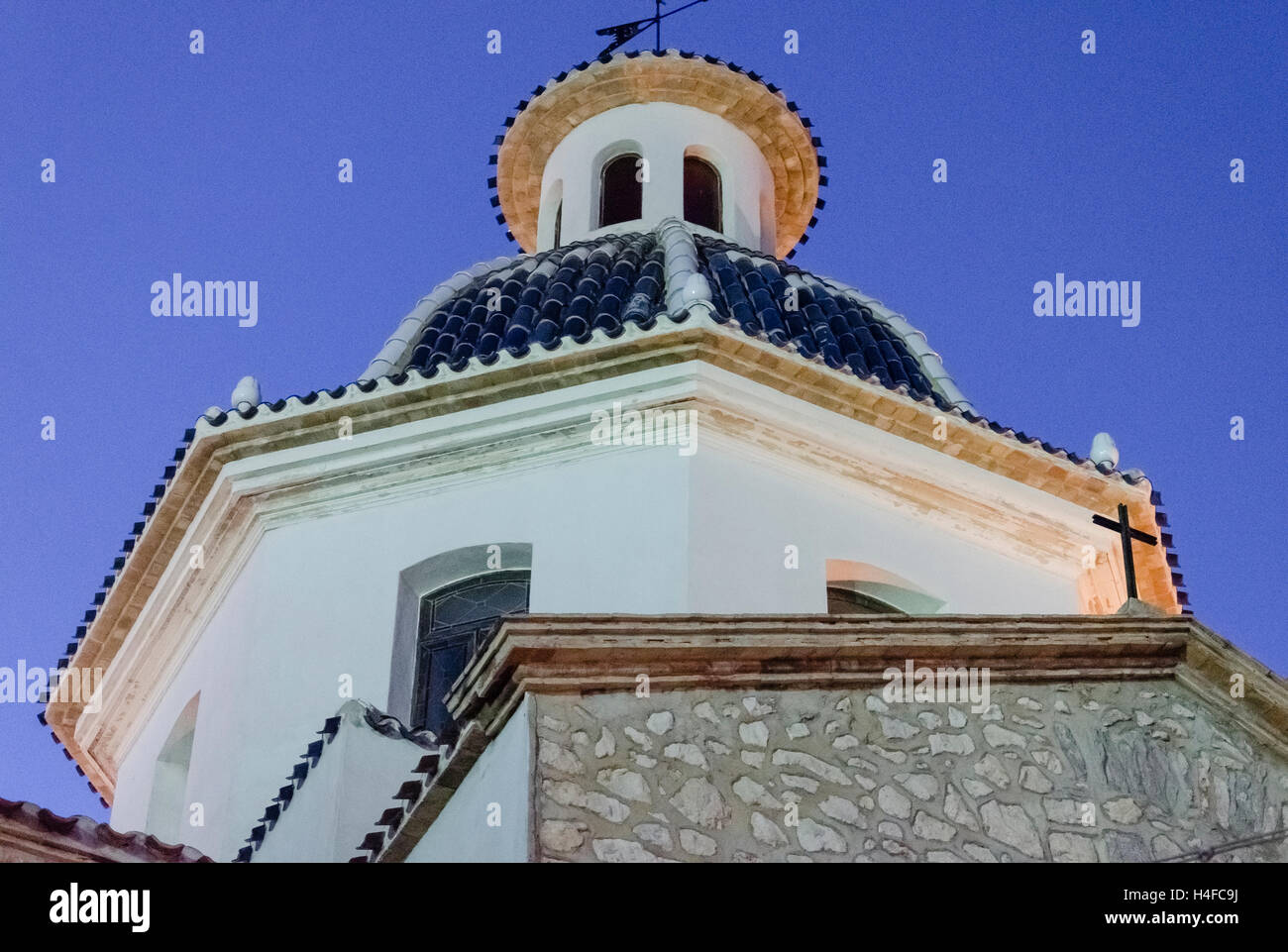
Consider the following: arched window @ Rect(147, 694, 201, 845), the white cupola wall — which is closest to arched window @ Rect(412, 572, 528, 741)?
arched window @ Rect(147, 694, 201, 845)

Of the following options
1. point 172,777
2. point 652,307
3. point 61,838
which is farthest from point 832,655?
point 172,777

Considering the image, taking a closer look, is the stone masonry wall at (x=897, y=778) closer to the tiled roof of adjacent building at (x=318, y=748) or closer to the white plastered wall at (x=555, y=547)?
the tiled roof of adjacent building at (x=318, y=748)

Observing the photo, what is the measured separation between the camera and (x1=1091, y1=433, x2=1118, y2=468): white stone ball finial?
1319cm

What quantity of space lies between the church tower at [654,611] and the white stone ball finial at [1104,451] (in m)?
0.03

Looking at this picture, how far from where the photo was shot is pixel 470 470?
492 inches

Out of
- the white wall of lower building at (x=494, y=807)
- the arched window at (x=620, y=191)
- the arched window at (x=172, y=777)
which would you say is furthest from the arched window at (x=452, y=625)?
the arched window at (x=620, y=191)

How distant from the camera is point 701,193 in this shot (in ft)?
56.5

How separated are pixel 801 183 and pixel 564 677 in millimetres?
11876

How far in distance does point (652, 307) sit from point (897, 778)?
6.98 meters

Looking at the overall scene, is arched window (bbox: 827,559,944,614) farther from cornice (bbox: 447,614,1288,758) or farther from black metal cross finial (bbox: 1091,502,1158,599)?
cornice (bbox: 447,614,1288,758)

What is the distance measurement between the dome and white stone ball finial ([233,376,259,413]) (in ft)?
3.17

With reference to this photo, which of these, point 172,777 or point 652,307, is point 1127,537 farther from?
point 172,777
